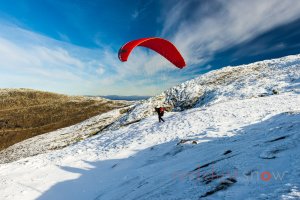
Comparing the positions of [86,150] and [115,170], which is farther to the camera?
[86,150]

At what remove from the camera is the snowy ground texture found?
732 centimetres

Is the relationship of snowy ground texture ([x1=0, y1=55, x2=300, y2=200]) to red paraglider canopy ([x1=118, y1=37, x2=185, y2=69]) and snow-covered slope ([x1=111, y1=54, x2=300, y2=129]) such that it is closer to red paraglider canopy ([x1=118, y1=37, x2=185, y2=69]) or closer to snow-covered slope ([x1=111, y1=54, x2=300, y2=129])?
snow-covered slope ([x1=111, y1=54, x2=300, y2=129])

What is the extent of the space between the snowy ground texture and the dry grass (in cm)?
2973

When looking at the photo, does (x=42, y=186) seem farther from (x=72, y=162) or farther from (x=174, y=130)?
(x=174, y=130)

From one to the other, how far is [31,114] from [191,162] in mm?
Answer: 72685

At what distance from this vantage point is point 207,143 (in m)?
14.7

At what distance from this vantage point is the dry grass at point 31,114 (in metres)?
53.3

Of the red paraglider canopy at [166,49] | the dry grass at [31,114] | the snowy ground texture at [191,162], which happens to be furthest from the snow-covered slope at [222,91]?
the dry grass at [31,114]

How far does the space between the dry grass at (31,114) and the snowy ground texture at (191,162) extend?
2973cm

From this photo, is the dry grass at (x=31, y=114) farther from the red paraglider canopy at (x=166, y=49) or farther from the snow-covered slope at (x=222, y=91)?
the red paraglider canopy at (x=166, y=49)

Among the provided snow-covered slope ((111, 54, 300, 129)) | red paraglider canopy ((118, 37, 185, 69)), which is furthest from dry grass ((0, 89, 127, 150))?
red paraglider canopy ((118, 37, 185, 69))

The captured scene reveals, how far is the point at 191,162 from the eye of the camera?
462 inches

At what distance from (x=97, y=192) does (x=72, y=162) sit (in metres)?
7.48

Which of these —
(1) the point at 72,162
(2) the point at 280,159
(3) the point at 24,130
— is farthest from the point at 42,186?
(3) the point at 24,130
